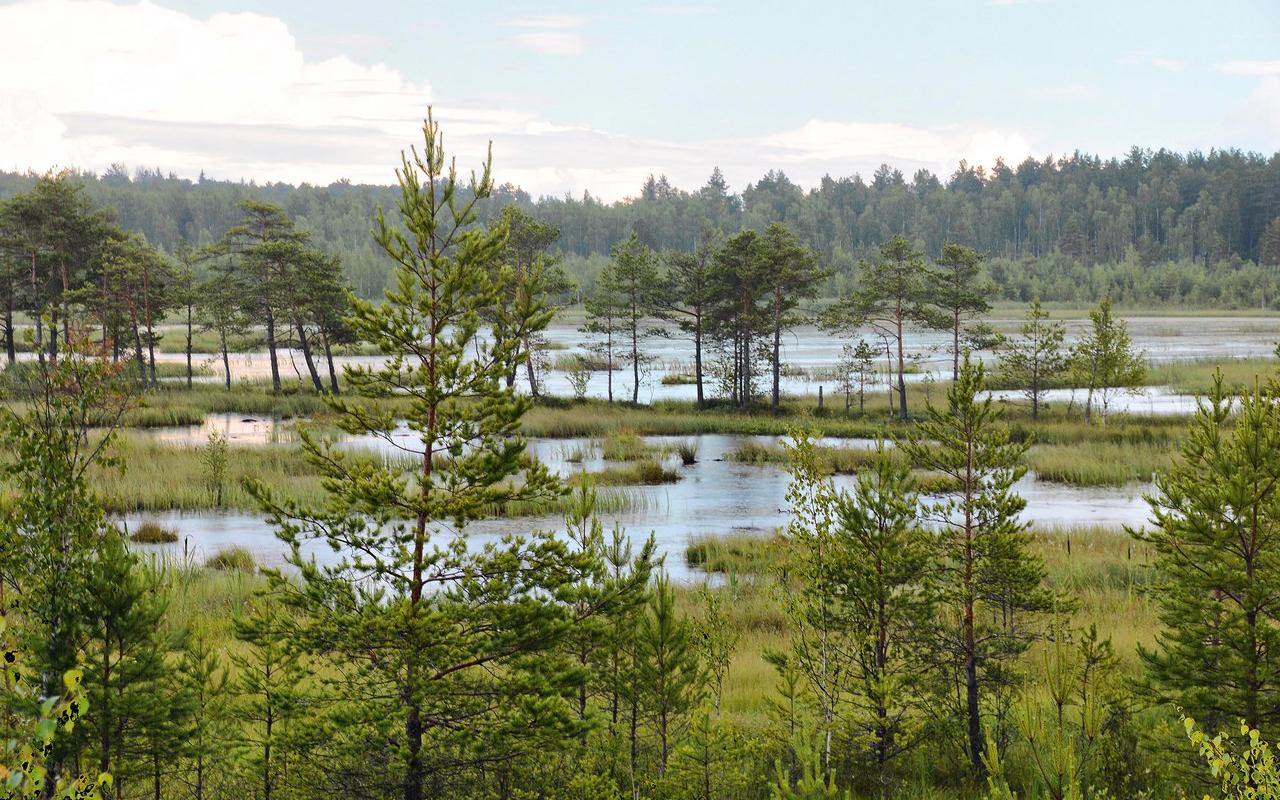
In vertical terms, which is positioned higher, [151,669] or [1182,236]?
[1182,236]

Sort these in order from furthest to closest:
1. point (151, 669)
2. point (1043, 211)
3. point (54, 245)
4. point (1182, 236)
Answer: point (1043, 211), point (1182, 236), point (54, 245), point (151, 669)

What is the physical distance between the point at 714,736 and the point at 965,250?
146 feet

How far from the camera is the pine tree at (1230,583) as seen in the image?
1001 centimetres

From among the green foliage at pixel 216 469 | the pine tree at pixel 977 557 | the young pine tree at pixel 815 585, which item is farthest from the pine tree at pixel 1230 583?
the green foliage at pixel 216 469

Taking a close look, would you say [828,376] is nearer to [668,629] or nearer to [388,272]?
[668,629]

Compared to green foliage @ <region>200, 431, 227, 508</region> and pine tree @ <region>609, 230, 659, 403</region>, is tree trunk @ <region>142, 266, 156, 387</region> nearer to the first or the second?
pine tree @ <region>609, 230, 659, 403</region>

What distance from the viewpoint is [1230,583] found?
1020 cm

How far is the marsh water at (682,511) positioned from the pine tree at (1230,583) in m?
14.2

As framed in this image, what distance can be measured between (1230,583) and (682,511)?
22.8m

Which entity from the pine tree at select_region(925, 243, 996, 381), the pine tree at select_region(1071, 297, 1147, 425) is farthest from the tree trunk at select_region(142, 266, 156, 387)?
the pine tree at select_region(1071, 297, 1147, 425)

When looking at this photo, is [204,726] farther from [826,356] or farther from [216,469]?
[826,356]

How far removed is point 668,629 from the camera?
9.94m

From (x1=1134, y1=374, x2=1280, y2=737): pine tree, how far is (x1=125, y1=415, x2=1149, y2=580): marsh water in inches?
560

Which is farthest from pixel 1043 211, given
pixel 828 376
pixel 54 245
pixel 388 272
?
pixel 54 245
